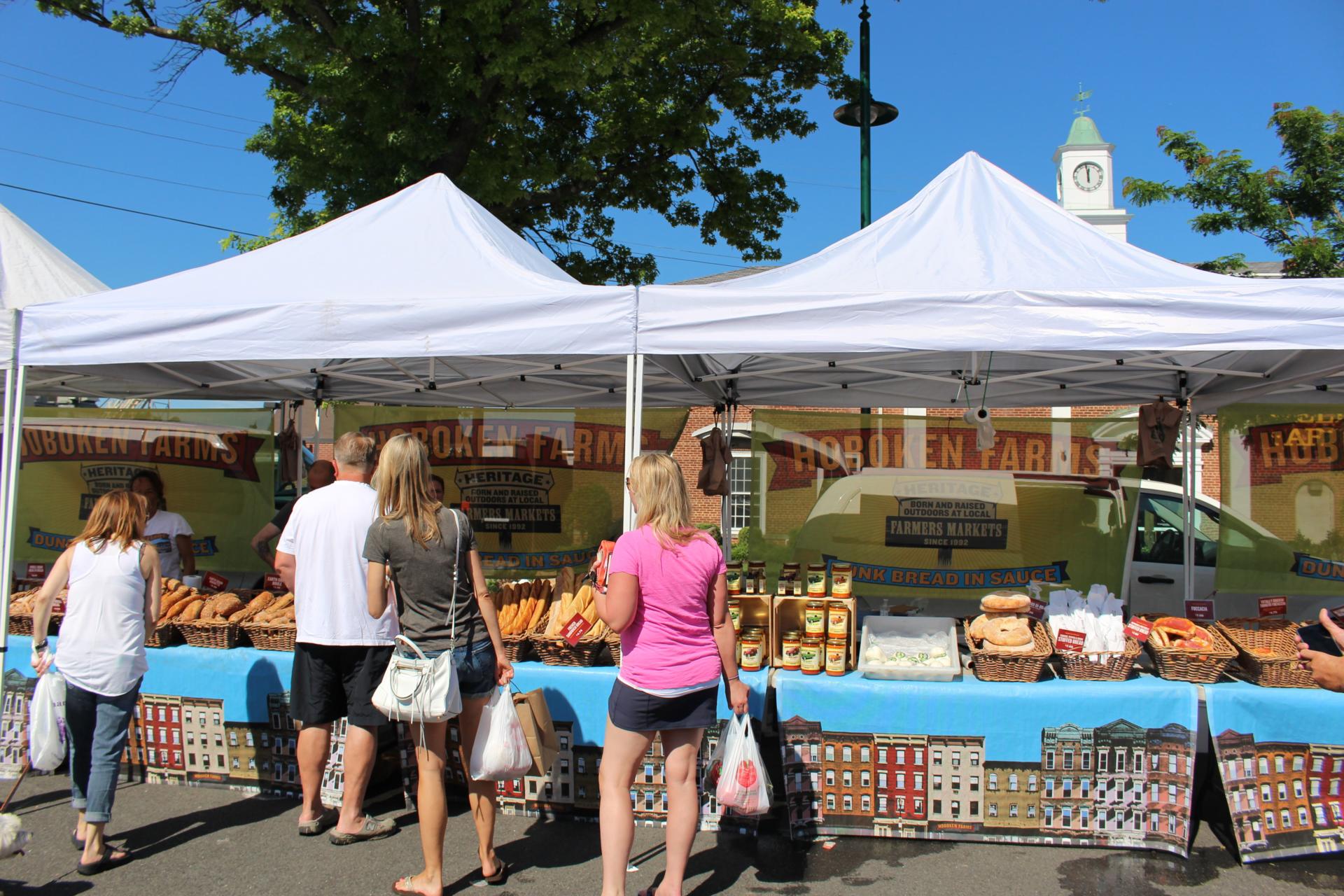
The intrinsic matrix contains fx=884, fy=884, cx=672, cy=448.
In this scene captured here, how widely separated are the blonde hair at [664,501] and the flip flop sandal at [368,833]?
199 cm

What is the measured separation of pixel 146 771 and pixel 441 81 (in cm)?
645

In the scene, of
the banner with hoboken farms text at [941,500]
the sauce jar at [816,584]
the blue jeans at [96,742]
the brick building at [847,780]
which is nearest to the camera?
the blue jeans at [96,742]

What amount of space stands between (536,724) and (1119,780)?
2.43m

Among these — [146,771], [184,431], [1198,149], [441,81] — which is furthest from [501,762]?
[1198,149]

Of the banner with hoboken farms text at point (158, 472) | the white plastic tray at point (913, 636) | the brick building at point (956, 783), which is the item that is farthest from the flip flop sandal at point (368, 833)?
the banner with hoboken farms text at point (158, 472)

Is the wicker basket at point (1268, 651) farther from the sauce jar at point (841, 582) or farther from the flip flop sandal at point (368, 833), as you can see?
the flip flop sandal at point (368, 833)

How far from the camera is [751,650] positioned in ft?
13.5

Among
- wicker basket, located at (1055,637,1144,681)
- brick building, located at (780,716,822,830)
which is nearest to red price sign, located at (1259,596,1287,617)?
wicker basket, located at (1055,637,1144,681)

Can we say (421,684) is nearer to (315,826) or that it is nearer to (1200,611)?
(315,826)

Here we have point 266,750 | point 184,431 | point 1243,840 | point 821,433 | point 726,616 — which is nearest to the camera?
point 726,616

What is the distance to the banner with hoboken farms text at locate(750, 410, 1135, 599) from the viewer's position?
7031mm

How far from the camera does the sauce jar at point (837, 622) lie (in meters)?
4.01

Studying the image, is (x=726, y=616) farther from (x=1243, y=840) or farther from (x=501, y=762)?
(x=1243, y=840)

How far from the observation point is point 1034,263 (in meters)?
3.99
